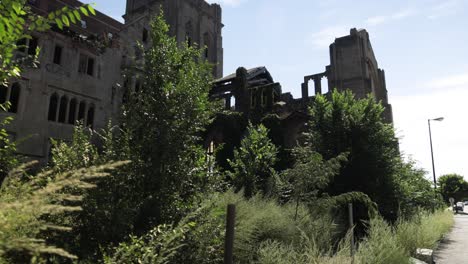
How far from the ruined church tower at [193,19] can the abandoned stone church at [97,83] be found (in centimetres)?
1294

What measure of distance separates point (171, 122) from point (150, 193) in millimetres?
1170

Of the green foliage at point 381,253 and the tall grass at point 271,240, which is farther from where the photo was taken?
the green foliage at point 381,253

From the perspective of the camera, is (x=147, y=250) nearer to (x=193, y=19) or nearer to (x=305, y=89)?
(x=305, y=89)

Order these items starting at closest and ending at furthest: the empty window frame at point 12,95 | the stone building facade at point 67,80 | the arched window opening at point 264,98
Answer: the empty window frame at point 12,95, the stone building facade at point 67,80, the arched window opening at point 264,98

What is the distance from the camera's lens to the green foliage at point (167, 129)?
546 cm

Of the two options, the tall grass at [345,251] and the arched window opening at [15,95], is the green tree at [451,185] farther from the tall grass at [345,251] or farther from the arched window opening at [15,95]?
the arched window opening at [15,95]

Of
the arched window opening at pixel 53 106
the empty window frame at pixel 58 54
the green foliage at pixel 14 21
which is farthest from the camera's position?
the empty window frame at pixel 58 54

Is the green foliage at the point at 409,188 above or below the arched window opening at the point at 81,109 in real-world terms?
below

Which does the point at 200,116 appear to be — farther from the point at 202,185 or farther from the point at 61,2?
the point at 61,2

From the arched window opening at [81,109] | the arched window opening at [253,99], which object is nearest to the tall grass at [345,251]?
the arched window opening at [253,99]

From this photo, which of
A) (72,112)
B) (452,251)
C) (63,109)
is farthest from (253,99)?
(452,251)

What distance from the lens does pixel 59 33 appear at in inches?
940

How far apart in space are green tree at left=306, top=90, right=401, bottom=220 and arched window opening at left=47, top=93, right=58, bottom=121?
16.4 meters

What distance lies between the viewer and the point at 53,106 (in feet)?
76.4
